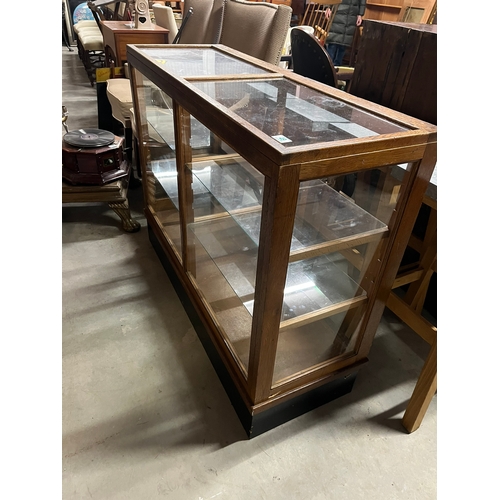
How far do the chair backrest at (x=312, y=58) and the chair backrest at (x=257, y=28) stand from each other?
152mm

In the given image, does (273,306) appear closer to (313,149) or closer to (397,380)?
(313,149)

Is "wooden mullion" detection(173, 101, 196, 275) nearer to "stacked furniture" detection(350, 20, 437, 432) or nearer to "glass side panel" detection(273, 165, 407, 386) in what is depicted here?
"glass side panel" detection(273, 165, 407, 386)

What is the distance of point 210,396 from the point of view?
1.38 m

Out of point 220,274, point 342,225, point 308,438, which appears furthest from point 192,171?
point 308,438

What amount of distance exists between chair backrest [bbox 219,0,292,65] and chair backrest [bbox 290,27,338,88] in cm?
15

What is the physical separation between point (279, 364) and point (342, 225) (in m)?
0.48

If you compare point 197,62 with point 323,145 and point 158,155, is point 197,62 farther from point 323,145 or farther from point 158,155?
point 323,145

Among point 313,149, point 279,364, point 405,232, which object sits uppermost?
point 313,149

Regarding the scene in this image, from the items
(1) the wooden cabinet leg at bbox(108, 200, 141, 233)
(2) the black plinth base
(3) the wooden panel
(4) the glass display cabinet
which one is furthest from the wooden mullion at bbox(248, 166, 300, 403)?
(1) the wooden cabinet leg at bbox(108, 200, 141, 233)

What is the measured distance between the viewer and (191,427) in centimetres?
128

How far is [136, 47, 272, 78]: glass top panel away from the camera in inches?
50.7

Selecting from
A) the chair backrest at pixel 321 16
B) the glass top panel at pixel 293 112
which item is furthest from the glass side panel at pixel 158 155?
the chair backrest at pixel 321 16

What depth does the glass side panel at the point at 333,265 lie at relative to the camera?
3.49ft

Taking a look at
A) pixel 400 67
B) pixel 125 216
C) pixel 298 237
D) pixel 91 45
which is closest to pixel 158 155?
pixel 125 216
